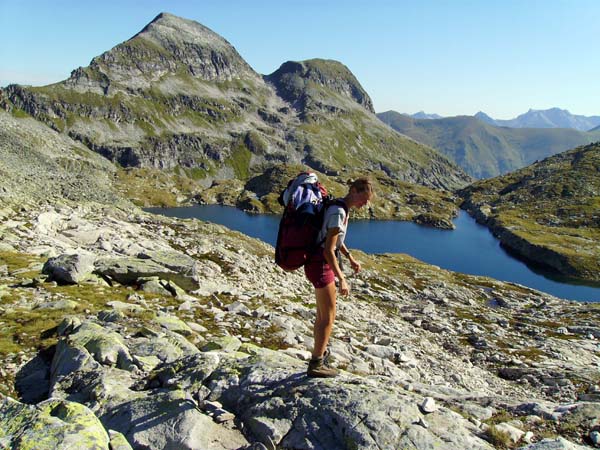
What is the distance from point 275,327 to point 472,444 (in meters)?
10.8

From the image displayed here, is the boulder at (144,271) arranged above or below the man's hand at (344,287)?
below

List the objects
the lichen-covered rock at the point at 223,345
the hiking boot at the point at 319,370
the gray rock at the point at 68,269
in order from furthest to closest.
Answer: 1. the gray rock at the point at 68,269
2. the lichen-covered rock at the point at 223,345
3. the hiking boot at the point at 319,370

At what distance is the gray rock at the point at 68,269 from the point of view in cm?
1688

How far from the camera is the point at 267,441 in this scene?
734cm

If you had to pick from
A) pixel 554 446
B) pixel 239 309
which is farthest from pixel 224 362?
pixel 239 309

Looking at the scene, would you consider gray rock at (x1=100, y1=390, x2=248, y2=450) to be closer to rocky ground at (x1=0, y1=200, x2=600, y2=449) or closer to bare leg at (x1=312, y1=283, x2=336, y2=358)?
rocky ground at (x1=0, y1=200, x2=600, y2=449)

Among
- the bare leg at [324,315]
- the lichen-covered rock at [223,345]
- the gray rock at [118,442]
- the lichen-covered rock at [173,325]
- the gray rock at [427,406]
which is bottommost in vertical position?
the lichen-covered rock at [173,325]

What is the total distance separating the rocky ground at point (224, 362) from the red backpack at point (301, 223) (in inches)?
109

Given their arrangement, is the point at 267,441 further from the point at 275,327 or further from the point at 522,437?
the point at 275,327

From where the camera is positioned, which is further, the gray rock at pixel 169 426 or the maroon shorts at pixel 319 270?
the maroon shorts at pixel 319 270

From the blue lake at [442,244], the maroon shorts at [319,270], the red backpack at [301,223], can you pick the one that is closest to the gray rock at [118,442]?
the red backpack at [301,223]

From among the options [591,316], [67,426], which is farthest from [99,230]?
[591,316]

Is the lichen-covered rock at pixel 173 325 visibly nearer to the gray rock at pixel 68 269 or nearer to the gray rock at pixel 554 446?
the gray rock at pixel 68 269

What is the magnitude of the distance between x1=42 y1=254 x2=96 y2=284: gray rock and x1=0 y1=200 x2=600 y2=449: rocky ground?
0.23 ft
